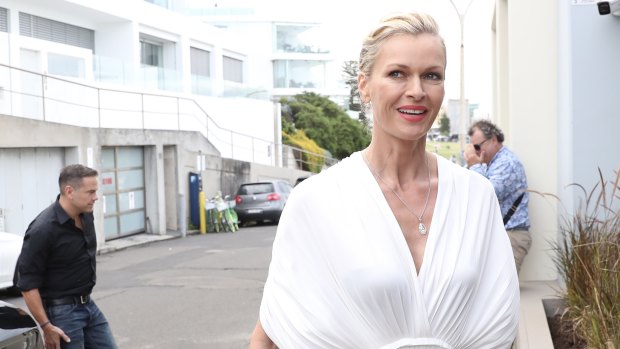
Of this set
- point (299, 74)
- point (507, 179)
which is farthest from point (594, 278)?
point (299, 74)

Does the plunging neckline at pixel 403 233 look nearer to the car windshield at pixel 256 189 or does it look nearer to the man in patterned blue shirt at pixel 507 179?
the man in patterned blue shirt at pixel 507 179

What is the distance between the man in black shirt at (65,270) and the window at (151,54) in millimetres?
33336

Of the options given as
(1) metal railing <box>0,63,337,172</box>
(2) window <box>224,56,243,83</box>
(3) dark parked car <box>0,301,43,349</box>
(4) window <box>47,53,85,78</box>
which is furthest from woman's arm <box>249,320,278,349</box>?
(2) window <box>224,56,243,83</box>

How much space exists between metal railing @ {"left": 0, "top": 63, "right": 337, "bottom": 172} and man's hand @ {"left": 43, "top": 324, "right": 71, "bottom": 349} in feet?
49.4

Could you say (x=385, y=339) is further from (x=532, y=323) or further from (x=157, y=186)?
(x=157, y=186)

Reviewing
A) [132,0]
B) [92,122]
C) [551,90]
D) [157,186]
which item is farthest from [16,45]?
[551,90]

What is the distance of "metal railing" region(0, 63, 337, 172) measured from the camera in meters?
20.7

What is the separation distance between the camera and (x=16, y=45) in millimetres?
25500

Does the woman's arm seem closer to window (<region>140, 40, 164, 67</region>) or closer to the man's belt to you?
the man's belt

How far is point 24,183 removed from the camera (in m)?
17.9

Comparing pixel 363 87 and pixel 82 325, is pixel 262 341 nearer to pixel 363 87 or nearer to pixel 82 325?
pixel 363 87

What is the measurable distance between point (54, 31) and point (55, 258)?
2778 cm

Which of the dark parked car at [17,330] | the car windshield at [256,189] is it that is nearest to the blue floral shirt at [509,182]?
the dark parked car at [17,330]

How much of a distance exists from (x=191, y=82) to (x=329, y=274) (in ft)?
115
